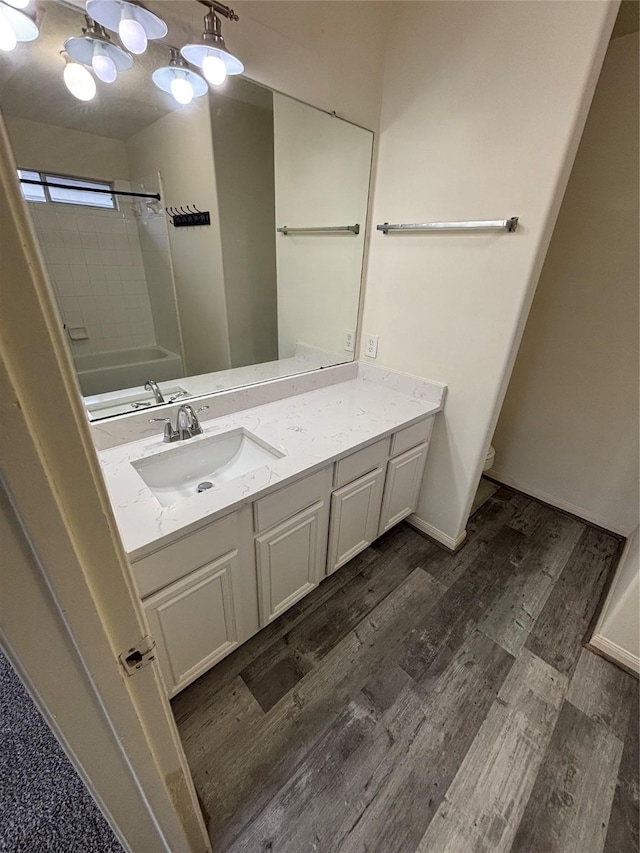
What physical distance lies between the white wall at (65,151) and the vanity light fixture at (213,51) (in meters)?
0.35

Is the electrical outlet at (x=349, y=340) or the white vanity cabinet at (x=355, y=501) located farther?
the electrical outlet at (x=349, y=340)

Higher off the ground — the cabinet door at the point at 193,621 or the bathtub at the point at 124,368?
the bathtub at the point at 124,368

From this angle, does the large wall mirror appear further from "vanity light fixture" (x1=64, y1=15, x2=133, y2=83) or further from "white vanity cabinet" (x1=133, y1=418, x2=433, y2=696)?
"white vanity cabinet" (x1=133, y1=418, x2=433, y2=696)

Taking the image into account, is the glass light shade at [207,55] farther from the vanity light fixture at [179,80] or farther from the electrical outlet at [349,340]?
the electrical outlet at [349,340]

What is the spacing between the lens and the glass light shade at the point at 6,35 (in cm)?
83

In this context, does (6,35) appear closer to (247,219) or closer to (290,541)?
(247,219)

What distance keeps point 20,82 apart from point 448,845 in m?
2.38

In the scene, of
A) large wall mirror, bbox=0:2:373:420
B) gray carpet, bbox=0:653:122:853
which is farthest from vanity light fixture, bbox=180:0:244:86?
gray carpet, bbox=0:653:122:853

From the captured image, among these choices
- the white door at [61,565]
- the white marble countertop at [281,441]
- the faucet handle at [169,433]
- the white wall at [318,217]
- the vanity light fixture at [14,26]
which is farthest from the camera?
the white wall at [318,217]

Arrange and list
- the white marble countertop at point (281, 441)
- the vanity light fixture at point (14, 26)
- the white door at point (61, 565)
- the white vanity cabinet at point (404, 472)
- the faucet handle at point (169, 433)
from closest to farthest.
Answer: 1. the white door at point (61, 565)
2. the vanity light fixture at point (14, 26)
3. the white marble countertop at point (281, 441)
4. the faucet handle at point (169, 433)
5. the white vanity cabinet at point (404, 472)

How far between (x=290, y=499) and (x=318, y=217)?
1405mm

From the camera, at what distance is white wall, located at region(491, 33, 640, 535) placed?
65.5 inches

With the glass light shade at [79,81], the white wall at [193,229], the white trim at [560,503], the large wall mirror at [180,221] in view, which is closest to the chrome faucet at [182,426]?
the large wall mirror at [180,221]

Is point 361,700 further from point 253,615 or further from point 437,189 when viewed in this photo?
point 437,189
